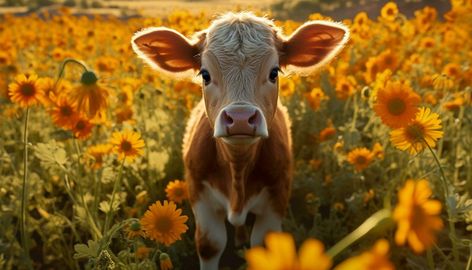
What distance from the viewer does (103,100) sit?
8.68ft

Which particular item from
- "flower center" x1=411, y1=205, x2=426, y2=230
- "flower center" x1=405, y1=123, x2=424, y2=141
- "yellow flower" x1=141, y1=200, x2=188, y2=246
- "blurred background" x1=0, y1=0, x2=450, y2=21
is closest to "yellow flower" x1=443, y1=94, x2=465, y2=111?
"flower center" x1=405, y1=123, x2=424, y2=141

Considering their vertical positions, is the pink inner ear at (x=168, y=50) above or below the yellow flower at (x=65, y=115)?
above

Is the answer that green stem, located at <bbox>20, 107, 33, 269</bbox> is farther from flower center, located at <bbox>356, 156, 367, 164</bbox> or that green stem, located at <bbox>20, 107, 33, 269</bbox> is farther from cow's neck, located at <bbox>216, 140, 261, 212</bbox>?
flower center, located at <bbox>356, 156, 367, 164</bbox>

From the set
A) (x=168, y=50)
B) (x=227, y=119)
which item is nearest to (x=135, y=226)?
(x=227, y=119)

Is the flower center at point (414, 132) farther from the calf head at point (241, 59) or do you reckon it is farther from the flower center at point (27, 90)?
the flower center at point (27, 90)

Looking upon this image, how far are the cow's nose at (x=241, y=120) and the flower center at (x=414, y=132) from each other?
2.65 ft

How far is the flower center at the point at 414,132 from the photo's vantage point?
2459 mm

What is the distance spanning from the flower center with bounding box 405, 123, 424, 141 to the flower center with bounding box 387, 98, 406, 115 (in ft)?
0.33

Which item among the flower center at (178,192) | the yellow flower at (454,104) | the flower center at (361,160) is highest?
the yellow flower at (454,104)

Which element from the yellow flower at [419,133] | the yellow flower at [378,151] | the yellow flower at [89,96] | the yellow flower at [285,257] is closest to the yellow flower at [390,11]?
the yellow flower at [378,151]

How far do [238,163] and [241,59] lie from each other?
24.3 inches

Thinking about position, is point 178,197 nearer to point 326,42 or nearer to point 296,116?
point 326,42

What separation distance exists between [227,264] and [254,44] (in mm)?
1850

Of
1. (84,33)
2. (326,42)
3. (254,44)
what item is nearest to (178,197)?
(254,44)
